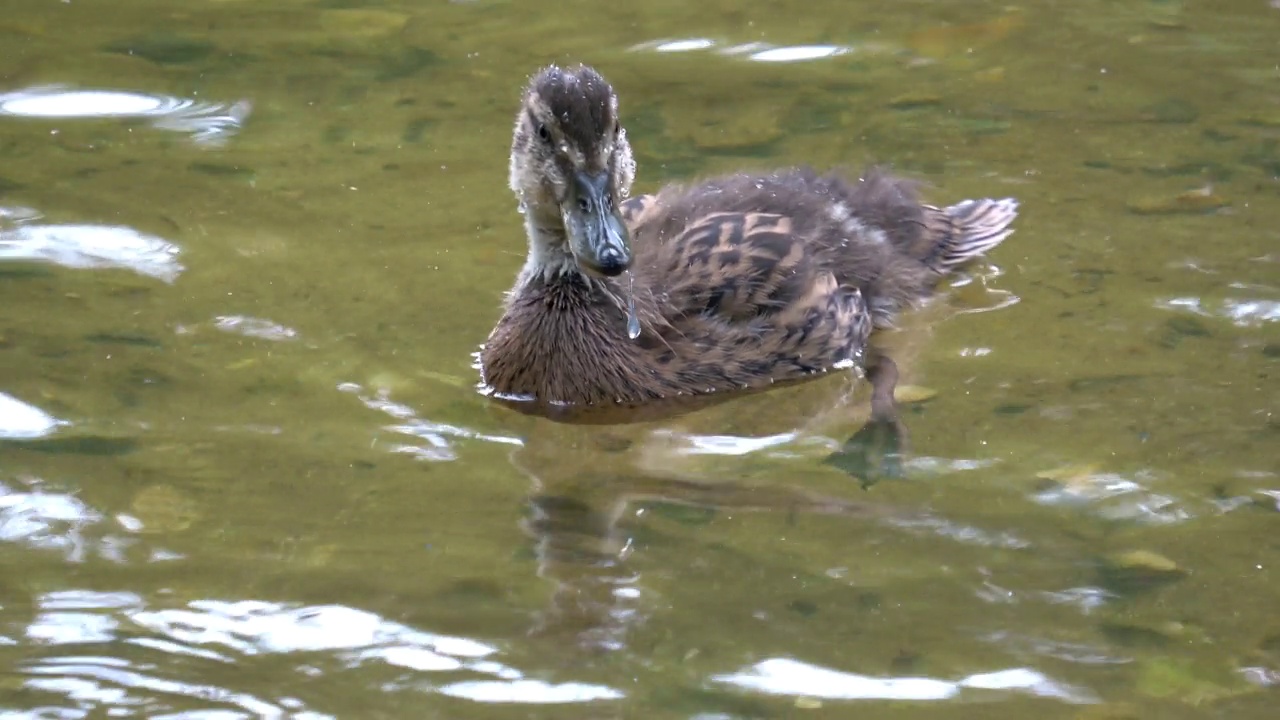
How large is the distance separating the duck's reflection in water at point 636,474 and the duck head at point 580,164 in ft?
1.79

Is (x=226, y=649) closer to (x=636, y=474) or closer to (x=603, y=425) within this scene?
(x=636, y=474)

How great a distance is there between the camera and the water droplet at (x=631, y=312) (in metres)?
6.00

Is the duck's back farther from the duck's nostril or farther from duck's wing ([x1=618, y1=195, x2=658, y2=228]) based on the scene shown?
the duck's nostril

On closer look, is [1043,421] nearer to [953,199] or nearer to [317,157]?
[953,199]

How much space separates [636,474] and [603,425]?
47cm

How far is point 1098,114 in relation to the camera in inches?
308

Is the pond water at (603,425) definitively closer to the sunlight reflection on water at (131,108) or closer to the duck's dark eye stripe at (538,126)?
the sunlight reflection on water at (131,108)

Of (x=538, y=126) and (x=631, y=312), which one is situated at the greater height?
(x=538, y=126)

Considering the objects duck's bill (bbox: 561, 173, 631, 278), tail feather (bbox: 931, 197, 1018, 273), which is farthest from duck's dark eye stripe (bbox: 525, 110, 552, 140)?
tail feather (bbox: 931, 197, 1018, 273)

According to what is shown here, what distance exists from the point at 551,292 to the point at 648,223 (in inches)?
19.7

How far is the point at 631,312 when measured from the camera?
237 inches

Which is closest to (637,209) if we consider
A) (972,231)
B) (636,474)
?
(972,231)

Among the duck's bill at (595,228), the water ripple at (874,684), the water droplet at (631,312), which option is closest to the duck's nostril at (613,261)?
the duck's bill at (595,228)

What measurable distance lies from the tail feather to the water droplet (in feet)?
4.60
